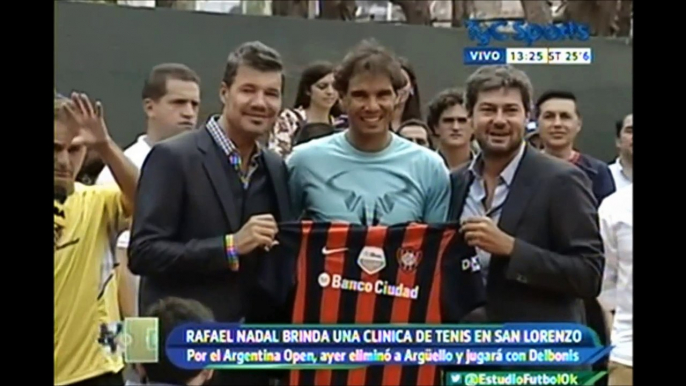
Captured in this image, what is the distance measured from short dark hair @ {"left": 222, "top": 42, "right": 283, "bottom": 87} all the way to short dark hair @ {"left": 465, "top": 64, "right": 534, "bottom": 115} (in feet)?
1.88

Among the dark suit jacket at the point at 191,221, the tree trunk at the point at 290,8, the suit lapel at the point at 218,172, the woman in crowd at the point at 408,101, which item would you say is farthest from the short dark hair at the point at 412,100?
the suit lapel at the point at 218,172

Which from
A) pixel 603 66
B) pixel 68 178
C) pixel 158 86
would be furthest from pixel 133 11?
pixel 603 66

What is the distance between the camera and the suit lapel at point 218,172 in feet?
15.3

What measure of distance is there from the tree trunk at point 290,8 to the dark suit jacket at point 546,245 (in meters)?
0.68

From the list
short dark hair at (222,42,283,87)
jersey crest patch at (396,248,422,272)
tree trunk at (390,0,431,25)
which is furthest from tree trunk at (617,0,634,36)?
short dark hair at (222,42,283,87)

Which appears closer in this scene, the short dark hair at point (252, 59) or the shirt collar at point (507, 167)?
the short dark hair at point (252, 59)

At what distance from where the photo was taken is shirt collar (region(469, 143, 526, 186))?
187 inches

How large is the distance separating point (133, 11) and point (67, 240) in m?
0.73

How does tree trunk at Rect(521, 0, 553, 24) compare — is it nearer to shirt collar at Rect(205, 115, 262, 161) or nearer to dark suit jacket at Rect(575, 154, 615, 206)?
dark suit jacket at Rect(575, 154, 615, 206)

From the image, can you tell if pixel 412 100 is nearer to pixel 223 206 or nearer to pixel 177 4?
pixel 223 206

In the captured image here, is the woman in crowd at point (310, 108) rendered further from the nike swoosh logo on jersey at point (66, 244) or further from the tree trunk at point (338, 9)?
the nike swoosh logo on jersey at point (66, 244)
